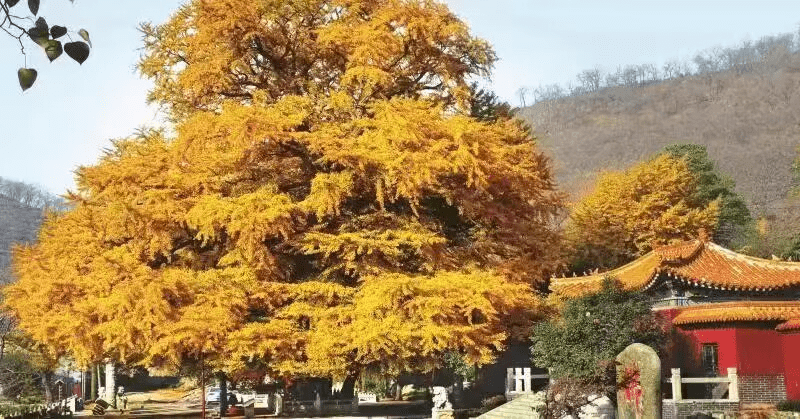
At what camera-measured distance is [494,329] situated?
27.6 m

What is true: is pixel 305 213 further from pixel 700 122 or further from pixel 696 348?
pixel 700 122

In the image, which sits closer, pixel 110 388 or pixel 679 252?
pixel 679 252

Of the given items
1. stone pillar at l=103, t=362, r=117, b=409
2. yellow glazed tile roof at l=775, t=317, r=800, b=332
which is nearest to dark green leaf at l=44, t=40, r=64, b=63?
yellow glazed tile roof at l=775, t=317, r=800, b=332

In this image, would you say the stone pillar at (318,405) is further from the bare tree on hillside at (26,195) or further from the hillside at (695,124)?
the bare tree on hillside at (26,195)

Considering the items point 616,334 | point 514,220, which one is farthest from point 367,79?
point 616,334

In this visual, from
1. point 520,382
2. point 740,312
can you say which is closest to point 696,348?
point 740,312

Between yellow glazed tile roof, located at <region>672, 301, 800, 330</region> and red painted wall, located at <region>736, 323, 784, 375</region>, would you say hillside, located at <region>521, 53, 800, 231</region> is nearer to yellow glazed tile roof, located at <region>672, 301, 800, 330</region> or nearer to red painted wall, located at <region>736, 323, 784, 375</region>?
yellow glazed tile roof, located at <region>672, 301, 800, 330</region>

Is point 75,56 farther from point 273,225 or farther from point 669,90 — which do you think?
point 669,90

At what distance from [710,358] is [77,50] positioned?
91.2ft

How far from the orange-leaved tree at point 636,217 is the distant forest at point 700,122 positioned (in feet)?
132

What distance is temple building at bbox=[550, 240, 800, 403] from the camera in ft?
90.0

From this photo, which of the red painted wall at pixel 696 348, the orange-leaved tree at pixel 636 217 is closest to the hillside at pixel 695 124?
the orange-leaved tree at pixel 636 217

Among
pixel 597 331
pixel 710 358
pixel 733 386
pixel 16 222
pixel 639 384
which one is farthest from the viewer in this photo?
pixel 16 222

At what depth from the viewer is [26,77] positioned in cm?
329
